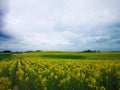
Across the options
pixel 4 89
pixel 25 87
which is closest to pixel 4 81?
pixel 4 89

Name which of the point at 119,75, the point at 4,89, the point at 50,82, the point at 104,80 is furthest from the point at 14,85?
the point at 119,75

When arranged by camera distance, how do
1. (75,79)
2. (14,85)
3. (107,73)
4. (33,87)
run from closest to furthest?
(75,79) < (33,87) < (107,73) < (14,85)

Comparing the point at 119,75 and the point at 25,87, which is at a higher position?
the point at 119,75

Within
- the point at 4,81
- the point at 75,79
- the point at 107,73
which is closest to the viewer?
the point at 4,81

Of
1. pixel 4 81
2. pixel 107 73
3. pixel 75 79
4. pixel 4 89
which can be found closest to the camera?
pixel 4 89

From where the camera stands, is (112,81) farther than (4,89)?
Yes

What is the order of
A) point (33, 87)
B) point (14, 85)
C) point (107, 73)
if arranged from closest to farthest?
point (33, 87)
point (107, 73)
point (14, 85)

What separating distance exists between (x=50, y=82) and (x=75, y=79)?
5.53 ft

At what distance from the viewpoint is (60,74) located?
480 inches

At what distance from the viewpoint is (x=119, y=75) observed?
33.3 feet

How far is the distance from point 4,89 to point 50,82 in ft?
10.3

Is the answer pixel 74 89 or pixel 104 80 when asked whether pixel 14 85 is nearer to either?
pixel 74 89

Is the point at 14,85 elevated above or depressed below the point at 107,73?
below

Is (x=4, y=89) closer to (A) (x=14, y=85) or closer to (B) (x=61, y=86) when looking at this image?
(B) (x=61, y=86)
